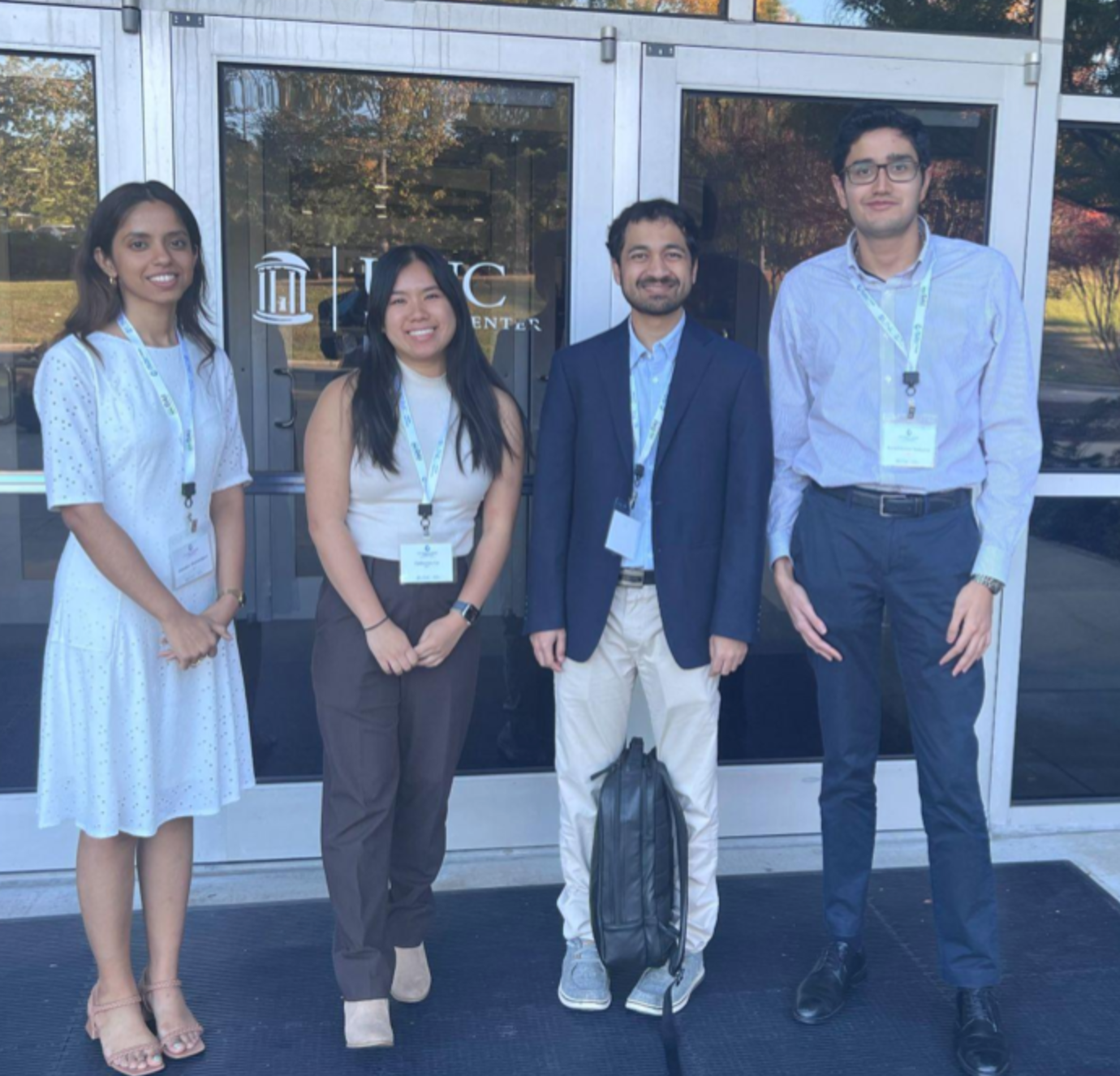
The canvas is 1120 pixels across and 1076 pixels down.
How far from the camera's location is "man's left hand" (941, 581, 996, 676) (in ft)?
8.70

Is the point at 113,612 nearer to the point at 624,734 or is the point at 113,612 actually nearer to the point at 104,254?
the point at 104,254

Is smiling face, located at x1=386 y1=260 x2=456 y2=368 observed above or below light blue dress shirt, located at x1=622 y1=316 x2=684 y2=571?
above

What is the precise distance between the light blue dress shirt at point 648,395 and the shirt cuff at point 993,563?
73 centimetres

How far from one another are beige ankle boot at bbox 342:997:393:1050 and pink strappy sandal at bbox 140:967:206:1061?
0.34 m

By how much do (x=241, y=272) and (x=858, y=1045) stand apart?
2.57 metres

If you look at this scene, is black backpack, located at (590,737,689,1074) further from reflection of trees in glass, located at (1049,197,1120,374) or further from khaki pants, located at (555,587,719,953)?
reflection of trees in glass, located at (1049,197,1120,374)

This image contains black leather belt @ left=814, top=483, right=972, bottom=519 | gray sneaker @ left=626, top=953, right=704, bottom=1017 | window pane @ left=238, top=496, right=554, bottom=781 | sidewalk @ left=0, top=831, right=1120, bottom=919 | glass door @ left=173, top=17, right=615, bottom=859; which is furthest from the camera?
window pane @ left=238, top=496, right=554, bottom=781

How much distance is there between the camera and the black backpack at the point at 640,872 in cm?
282

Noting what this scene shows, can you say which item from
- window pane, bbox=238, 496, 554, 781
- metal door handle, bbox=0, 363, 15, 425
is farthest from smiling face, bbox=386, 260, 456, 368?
metal door handle, bbox=0, 363, 15, 425

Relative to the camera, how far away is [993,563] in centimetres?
265

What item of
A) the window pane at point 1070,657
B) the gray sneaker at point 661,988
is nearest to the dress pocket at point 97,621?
the gray sneaker at point 661,988

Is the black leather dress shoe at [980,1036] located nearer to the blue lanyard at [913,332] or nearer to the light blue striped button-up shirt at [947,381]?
the light blue striped button-up shirt at [947,381]

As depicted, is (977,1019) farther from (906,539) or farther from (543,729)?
(543,729)

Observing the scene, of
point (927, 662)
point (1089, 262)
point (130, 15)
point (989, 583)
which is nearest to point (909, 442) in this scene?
point (989, 583)
